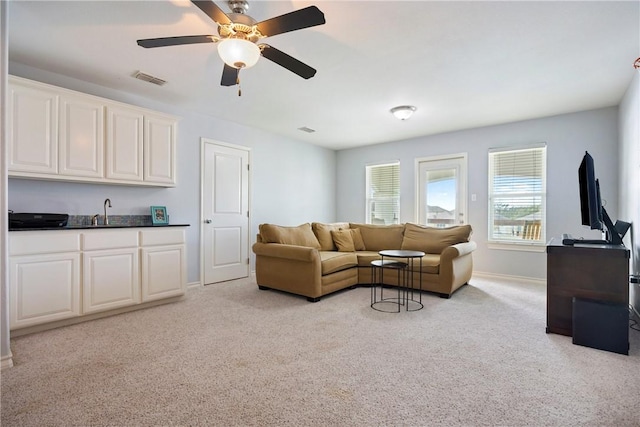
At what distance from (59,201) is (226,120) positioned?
2.46 m

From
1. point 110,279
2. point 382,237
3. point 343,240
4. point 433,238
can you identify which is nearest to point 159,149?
point 110,279

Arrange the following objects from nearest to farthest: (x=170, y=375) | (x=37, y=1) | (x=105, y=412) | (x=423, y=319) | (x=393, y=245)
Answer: (x=105, y=412), (x=170, y=375), (x=37, y=1), (x=423, y=319), (x=393, y=245)

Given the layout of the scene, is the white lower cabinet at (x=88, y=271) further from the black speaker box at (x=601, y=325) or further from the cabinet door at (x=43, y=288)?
the black speaker box at (x=601, y=325)

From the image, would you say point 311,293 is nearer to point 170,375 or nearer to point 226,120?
point 170,375

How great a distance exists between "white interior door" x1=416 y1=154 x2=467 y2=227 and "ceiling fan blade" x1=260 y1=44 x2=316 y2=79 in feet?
12.9

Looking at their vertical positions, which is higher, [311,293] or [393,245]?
[393,245]

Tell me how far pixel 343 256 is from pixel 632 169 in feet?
10.8

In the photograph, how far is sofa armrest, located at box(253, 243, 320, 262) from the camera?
12.2ft

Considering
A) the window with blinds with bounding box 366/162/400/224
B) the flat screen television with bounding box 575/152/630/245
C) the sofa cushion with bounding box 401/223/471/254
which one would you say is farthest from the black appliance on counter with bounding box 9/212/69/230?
the window with blinds with bounding box 366/162/400/224

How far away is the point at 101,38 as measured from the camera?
2631 millimetres

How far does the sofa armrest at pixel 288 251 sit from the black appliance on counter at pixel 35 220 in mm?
2083

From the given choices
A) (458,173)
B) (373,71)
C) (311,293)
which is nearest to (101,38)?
(373,71)

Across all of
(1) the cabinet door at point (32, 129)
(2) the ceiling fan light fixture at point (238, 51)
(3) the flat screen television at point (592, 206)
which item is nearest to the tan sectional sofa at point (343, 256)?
(3) the flat screen television at point (592, 206)

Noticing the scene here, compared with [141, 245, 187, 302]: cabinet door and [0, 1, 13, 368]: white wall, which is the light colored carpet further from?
[141, 245, 187, 302]: cabinet door
